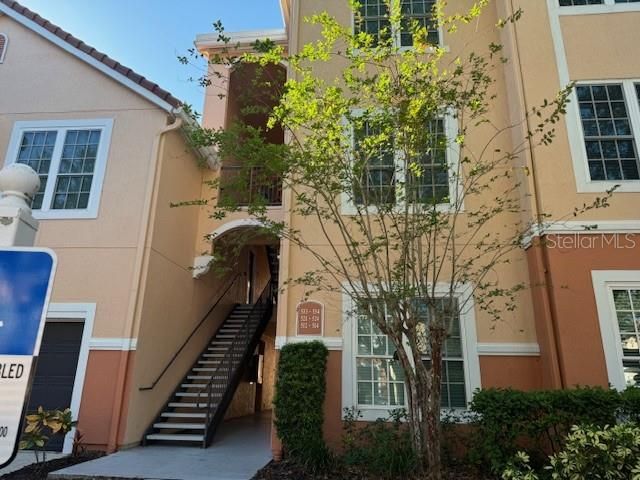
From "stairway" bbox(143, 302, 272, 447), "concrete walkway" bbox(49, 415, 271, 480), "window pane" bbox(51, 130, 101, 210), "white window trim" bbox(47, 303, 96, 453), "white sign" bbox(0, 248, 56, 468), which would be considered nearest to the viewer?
"white sign" bbox(0, 248, 56, 468)

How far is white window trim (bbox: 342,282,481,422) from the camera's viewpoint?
743cm

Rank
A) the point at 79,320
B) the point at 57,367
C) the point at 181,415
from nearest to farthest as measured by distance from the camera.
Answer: the point at 57,367
the point at 79,320
the point at 181,415

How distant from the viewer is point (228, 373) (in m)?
10.0

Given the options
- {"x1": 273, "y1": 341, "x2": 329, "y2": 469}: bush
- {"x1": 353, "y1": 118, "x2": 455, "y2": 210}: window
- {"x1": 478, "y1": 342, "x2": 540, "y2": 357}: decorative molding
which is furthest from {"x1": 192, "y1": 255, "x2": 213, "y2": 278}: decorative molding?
{"x1": 478, "y1": 342, "x2": 540, "y2": 357}: decorative molding

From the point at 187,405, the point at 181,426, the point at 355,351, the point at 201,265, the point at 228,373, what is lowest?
the point at 181,426

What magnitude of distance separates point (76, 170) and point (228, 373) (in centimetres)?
525

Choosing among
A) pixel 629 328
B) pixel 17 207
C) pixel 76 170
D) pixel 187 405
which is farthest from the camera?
pixel 187 405

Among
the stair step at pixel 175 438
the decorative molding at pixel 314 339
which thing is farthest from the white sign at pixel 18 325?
the stair step at pixel 175 438

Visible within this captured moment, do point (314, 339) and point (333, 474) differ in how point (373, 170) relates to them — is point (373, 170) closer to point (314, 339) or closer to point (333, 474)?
point (314, 339)

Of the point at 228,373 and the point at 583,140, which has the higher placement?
the point at 583,140

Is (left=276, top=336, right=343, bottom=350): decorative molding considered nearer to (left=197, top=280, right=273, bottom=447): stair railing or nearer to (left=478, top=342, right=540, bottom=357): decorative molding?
(left=197, top=280, right=273, bottom=447): stair railing

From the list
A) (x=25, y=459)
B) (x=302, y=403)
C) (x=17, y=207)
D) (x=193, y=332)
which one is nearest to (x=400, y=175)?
(x=302, y=403)

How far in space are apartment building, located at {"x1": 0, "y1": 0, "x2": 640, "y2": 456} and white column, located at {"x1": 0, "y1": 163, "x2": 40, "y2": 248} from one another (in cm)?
592

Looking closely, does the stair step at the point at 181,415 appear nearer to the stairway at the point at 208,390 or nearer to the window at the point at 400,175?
the stairway at the point at 208,390
